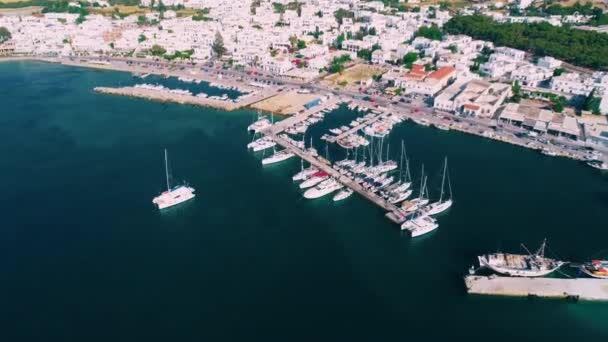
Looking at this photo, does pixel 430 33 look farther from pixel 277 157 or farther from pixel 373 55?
pixel 277 157

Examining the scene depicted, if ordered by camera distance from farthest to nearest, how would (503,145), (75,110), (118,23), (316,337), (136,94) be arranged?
(118,23), (136,94), (75,110), (503,145), (316,337)

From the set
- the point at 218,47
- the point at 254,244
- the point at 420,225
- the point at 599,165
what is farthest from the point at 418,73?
the point at 254,244

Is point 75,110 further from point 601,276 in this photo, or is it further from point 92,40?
point 601,276

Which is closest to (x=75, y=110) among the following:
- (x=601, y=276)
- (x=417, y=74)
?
(x=417, y=74)

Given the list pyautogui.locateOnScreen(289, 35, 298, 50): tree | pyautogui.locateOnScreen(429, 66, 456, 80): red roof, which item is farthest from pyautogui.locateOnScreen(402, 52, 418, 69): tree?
pyautogui.locateOnScreen(289, 35, 298, 50): tree

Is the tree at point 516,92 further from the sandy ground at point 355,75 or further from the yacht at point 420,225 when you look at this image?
the yacht at point 420,225

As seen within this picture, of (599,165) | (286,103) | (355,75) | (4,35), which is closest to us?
(599,165)
